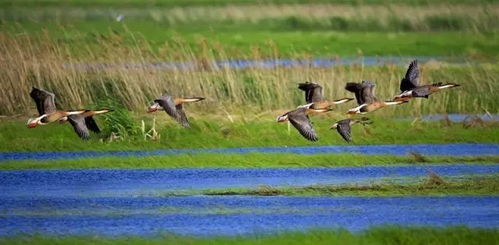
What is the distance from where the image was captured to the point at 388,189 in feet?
44.1

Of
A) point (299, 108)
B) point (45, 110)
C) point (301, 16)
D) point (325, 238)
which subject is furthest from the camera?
point (301, 16)

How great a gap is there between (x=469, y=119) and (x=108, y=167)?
16.4ft

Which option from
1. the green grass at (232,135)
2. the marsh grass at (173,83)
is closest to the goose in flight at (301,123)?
the green grass at (232,135)

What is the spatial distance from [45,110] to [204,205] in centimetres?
211

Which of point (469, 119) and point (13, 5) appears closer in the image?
point (469, 119)

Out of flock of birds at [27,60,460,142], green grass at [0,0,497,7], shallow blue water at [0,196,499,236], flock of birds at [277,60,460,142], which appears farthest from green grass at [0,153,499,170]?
green grass at [0,0,497,7]

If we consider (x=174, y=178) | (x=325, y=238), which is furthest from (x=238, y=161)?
(x=325, y=238)

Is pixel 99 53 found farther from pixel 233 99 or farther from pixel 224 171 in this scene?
pixel 224 171

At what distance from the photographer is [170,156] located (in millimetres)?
15406

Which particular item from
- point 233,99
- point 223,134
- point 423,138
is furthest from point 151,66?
point 423,138

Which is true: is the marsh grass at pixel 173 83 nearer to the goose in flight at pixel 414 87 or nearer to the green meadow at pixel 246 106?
the green meadow at pixel 246 106

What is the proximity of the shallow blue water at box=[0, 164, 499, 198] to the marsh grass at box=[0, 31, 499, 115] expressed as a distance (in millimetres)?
3038

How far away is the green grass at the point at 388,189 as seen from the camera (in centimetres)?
1326

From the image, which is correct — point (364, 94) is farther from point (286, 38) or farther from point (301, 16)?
point (301, 16)
